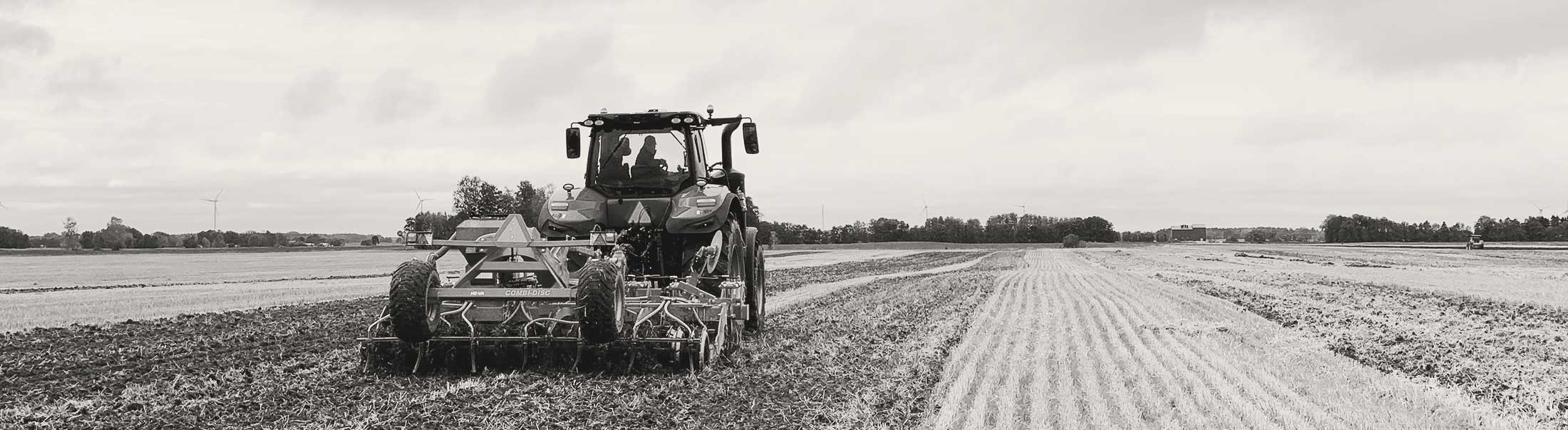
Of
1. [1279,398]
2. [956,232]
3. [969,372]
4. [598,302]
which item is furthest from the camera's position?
[956,232]

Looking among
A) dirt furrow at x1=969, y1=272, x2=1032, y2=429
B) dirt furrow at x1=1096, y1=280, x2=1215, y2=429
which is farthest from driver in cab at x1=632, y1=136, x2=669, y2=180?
dirt furrow at x1=1096, y1=280, x2=1215, y2=429

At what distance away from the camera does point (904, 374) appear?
27.0ft

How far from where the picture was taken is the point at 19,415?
255 inches

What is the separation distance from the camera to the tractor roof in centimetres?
1003

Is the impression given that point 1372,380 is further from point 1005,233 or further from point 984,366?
point 1005,233

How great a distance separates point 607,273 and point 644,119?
3.34 m

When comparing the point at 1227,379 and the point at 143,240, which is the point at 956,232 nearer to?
the point at 143,240

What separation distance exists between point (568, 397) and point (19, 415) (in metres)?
3.52

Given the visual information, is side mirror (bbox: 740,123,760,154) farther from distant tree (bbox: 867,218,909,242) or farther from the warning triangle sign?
distant tree (bbox: 867,218,909,242)

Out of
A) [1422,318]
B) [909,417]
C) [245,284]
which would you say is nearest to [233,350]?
[909,417]

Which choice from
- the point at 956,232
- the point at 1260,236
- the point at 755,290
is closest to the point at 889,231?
the point at 956,232

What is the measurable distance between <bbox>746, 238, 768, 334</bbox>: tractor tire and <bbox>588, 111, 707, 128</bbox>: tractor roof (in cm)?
171

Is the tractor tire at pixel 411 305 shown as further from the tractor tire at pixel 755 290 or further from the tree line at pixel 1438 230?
the tree line at pixel 1438 230

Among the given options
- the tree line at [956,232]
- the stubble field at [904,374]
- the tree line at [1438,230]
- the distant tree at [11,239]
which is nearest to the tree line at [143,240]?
the distant tree at [11,239]
